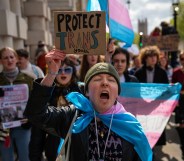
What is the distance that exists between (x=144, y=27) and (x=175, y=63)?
117986 millimetres

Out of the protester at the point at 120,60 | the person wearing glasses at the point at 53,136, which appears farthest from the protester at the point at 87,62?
the person wearing glasses at the point at 53,136

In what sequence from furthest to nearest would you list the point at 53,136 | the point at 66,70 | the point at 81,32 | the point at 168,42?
the point at 168,42, the point at 66,70, the point at 53,136, the point at 81,32

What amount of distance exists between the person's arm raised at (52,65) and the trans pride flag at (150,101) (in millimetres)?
2244

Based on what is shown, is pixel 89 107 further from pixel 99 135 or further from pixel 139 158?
pixel 139 158

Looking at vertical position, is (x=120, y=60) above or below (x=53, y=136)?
above

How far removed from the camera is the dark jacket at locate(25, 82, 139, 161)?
1.75 m

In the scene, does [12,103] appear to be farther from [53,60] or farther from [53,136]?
[53,60]

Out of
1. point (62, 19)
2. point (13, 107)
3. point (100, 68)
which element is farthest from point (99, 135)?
point (13, 107)

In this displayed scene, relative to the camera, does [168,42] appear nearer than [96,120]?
No

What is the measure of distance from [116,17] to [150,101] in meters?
1.34

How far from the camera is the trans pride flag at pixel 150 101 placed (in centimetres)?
395

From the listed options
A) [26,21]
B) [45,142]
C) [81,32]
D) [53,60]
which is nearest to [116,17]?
[81,32]

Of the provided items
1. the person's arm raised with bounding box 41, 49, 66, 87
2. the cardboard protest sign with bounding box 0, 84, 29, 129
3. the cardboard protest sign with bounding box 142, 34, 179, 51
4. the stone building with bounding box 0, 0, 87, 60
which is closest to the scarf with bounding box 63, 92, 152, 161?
the person's arm raised with bounding box 41, 49, 66, 87

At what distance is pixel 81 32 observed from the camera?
198cm
